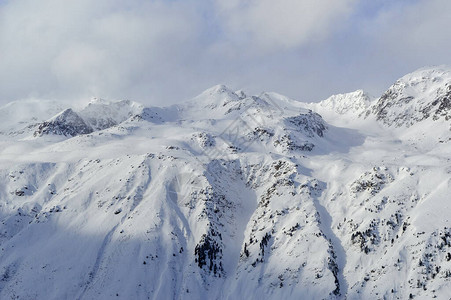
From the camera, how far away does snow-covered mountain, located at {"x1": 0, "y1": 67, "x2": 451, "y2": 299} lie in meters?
84.9

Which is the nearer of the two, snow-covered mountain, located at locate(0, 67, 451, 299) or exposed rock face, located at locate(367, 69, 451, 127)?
snow-covered mountain, located at locate(0, 67, 451, 299)

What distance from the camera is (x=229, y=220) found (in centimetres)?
10825

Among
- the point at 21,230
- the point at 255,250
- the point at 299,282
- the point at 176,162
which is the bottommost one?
the point at 299,282

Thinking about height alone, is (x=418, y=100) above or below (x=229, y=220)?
above

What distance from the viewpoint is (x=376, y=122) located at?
19188cm

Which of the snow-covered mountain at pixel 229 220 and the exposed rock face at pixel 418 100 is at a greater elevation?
the exposed rock face at pixel 418 100

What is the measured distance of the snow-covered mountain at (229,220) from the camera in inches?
3342

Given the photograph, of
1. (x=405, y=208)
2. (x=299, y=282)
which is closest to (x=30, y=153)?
(x=299, y=282)

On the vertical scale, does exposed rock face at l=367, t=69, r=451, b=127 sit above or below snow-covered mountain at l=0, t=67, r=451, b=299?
above

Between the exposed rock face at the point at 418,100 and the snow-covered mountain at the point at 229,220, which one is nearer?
the snow-covered mountain at the point at 229,220

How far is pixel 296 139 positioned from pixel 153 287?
79985 millimetres

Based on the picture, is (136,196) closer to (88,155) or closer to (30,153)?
(88,155)

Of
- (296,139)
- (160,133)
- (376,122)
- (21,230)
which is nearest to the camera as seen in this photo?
(21,230)

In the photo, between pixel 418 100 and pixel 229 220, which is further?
pixel 418 100
